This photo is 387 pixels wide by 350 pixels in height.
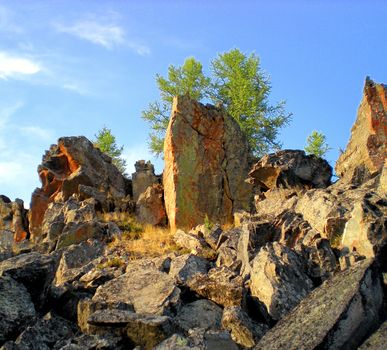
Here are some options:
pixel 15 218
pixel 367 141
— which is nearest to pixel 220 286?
pixel 367 141

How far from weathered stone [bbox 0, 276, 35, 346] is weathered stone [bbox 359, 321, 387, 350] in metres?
7.24

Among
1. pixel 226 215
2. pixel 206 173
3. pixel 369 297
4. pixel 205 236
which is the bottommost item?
pixel 369 297

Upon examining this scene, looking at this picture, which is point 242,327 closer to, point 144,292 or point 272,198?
point 144,292

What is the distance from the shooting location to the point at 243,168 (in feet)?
109

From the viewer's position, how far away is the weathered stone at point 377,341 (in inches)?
383

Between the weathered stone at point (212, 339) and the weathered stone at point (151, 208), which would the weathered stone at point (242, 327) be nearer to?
the weathered stone at point (212, 339)

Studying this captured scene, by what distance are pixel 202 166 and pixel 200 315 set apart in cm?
1870

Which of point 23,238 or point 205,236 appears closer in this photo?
point 205,236

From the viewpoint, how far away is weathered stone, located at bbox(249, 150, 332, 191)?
1120 inches

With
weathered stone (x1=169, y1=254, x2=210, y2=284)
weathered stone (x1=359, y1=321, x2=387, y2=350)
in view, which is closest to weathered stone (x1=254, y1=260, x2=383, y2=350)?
weathered stone (x1=359, y1=321, x2=387, y2=350)

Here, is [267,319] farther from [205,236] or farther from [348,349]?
[205,236]

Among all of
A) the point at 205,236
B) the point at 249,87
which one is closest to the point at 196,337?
the point at 205,236

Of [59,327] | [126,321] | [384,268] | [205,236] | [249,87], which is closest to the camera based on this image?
[126,321]

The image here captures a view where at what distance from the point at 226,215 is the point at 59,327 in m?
19.6
